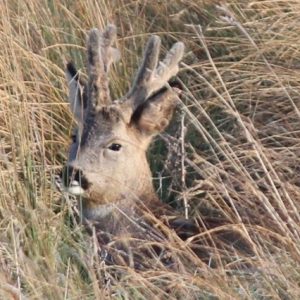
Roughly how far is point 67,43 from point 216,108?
3.26ft

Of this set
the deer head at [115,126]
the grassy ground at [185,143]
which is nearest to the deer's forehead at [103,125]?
the deer head at [115,126]

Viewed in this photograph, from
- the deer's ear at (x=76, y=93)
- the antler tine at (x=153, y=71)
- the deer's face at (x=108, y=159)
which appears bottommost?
the deer's face at (x=108, y=159)

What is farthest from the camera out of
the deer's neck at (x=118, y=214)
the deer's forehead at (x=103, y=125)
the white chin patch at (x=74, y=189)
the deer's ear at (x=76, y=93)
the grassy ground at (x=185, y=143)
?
the deer's ear at (x=76, y=93)

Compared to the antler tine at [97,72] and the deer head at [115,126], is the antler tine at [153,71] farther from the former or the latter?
the antler tine at [97,72]

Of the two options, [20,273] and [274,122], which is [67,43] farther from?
[20,273]

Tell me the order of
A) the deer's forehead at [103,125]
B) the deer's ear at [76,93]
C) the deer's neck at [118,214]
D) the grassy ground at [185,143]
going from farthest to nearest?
the deer's ear at [76,93], the deer's forehead at [103,125], the deer's neck at [118,214], the grassy ground at [185,143]

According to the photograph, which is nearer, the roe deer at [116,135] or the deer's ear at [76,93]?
the roe deer at [116,135]

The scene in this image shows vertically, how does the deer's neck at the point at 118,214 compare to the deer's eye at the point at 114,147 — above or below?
below

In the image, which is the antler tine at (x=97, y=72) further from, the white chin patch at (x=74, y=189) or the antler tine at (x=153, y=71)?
the white chin patch at (x=74, y=189)

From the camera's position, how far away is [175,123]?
234 inches

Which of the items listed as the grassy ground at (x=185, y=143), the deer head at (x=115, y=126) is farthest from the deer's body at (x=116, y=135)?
the grassy ground at (x=185, y=143)

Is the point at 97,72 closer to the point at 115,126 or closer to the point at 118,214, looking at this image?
the point at 115,126

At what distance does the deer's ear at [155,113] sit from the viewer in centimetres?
534

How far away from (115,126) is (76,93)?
24 cm
